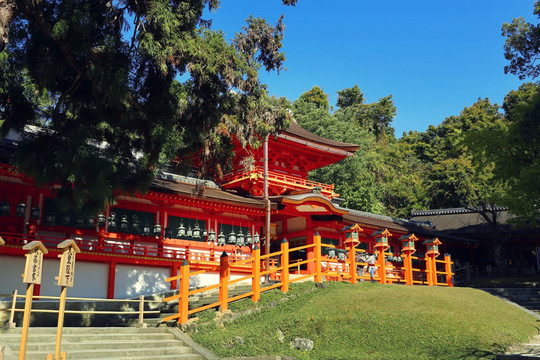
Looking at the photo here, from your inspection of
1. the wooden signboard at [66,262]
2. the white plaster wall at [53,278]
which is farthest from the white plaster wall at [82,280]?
the wooden signboard at [66,262]

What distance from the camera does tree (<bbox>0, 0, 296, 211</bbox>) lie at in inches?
452

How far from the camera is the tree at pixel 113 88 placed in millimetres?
11492

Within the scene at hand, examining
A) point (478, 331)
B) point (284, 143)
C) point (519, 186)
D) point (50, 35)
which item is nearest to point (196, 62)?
point (50, 35)

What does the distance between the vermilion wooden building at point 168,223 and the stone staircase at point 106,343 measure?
16.3ft

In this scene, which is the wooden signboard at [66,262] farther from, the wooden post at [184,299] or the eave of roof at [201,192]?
the eave of roof at [201,192]

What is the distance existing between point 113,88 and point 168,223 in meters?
9.31

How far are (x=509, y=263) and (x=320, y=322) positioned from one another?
78.9 feet

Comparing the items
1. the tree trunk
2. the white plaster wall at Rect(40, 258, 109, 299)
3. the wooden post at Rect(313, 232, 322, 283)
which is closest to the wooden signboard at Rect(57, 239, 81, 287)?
the tree trunk

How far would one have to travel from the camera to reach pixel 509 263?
31578 millimetres

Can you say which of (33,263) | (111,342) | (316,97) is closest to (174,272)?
(111,342)

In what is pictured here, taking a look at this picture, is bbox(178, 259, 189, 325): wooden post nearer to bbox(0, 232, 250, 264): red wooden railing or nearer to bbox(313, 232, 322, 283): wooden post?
bbox(313, 232, 322, 283): wooden post

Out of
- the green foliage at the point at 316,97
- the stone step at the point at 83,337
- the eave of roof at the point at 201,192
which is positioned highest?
the green foliage at the point at 316,97

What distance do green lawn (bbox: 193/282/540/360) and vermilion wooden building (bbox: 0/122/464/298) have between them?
4.56 m

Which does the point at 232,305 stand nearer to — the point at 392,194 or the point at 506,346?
the point at 506,346
